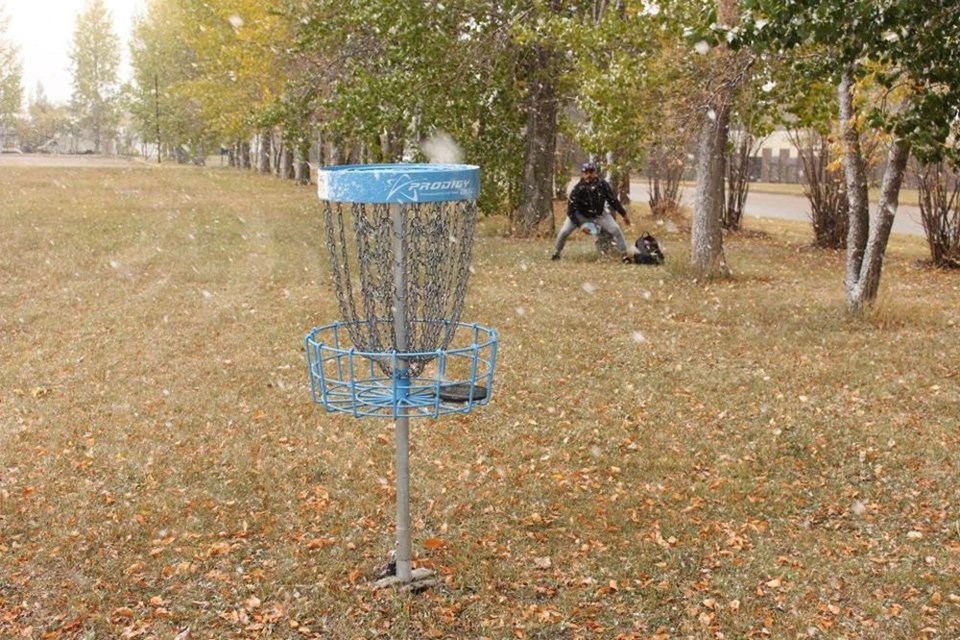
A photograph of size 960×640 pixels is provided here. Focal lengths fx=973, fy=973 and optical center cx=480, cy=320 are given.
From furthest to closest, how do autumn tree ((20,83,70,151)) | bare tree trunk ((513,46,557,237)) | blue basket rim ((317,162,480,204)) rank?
autumn tree ((20,83,70,151)) → bare tree trunk ((513,46,557,237)) → blue basket rim ((317,162,480,204))

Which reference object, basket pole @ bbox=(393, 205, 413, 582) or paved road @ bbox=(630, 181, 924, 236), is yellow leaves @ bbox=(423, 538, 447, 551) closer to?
basket pole @ bbox=(393, 205, 413, 582)

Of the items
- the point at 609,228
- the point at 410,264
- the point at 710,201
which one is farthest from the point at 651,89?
the point at 410,264

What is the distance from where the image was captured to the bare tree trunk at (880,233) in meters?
10.9

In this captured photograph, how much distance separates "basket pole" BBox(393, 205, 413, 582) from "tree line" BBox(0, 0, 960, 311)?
9.15ft

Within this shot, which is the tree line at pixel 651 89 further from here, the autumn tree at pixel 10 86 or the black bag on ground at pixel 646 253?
the autumn tree at pixel 10 86

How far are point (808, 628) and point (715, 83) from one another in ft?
29.4

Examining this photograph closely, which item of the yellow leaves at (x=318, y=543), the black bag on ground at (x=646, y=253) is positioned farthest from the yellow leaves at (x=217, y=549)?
the black bag on ground at (x=646, y=253)

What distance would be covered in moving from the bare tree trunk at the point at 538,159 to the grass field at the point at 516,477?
802 cm

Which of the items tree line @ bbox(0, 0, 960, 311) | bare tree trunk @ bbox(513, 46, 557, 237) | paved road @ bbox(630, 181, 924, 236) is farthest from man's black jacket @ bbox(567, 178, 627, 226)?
paved road @ bbox(630, 181, 924, 236)

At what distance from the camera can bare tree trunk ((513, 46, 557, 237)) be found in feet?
65.8

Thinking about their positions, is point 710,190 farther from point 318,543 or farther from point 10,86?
point 10,86

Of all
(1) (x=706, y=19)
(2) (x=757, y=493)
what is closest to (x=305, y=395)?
(2) (x=757, y=493)

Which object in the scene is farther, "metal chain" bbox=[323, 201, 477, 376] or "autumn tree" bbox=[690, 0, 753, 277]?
"autumn tree" bbox=[690, 0, 753, 277]

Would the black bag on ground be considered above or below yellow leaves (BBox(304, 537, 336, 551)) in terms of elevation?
above
